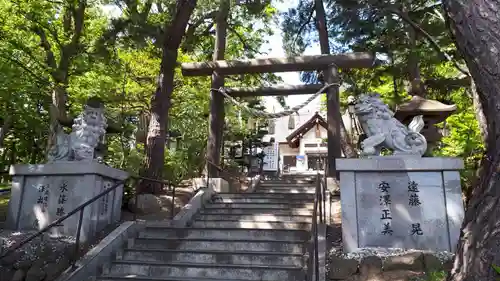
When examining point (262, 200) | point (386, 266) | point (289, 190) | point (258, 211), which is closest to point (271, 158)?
point (289, 190)

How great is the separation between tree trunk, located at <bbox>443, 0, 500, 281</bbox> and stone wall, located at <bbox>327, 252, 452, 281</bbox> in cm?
150

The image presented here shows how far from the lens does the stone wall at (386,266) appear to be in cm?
518

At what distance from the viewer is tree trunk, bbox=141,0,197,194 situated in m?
9.77

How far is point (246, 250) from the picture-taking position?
623cm

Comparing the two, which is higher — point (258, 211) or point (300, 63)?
point (300, 63)

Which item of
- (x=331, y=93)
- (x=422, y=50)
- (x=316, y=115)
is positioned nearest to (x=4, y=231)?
(x=331, y=93)

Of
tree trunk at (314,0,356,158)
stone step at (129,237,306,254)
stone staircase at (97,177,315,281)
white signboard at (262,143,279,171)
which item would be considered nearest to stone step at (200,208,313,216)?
stone staircase at (97,177,315,281)

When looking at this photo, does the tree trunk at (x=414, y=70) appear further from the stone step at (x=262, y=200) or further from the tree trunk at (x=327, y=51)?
the stone step at (x=262, y=200)

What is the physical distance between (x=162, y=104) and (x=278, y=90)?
3.73m

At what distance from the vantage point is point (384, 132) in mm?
6621

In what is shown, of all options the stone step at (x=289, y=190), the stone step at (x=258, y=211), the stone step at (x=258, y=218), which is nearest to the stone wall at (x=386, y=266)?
the stone step at (x=258, y=218)

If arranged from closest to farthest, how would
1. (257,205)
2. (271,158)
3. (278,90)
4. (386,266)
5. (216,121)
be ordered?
1. (386,266)
2. (257,205)
3. (278,90)
4. (216,121)
5. (271,158)

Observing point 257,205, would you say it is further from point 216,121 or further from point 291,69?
point 291,69

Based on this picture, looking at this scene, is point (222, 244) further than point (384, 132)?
No
